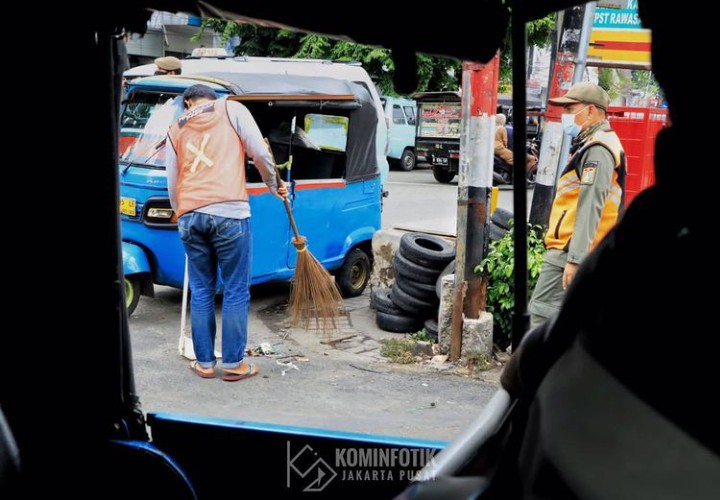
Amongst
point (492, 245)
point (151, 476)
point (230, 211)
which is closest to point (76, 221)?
point (151, 476)

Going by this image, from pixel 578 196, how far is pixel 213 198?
8.06ft

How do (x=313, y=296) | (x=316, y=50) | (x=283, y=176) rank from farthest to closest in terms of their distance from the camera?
(x=316, y=50) → (x=283, y=176) → (x=313, y=296)

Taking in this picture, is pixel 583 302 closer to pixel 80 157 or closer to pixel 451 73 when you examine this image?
pixel 80 157

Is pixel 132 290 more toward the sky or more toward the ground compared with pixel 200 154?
more toward the ground

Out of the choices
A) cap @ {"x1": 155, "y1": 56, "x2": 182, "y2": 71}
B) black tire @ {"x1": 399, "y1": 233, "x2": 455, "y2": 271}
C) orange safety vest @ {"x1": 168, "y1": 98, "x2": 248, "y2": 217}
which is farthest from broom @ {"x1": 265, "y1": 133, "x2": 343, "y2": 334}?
cap @ {"x1": 155, "y1": 56, "x2": 182, "y2": 71}

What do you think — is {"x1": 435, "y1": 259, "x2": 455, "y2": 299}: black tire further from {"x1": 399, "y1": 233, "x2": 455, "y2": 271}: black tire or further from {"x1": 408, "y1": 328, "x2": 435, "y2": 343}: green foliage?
{"x1": 408, "y1": 328, "x2": 435, "y2": 343}: green foliage

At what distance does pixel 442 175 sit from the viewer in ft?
66.0

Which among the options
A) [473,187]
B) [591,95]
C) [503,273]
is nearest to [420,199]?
[503,273]

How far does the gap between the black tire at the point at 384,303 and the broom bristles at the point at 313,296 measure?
0.39 meters

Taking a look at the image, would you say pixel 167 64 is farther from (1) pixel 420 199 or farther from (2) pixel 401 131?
(2) pixel 401 131

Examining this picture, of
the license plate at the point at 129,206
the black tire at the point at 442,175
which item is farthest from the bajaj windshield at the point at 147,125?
the black tire at the point at 442,175

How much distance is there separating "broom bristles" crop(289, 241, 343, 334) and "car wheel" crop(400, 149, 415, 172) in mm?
15719

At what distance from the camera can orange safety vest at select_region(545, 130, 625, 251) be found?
4.82 m

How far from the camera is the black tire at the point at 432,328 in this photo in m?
6.53
